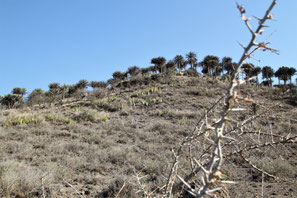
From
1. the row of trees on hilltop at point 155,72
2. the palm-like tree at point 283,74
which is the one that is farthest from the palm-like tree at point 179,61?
the palm-like tree at point 283,74

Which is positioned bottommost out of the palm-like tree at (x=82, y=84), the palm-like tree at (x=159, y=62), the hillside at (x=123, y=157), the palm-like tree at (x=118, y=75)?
the hillside at (x=123, y=157)

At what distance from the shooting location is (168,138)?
8.61 metres

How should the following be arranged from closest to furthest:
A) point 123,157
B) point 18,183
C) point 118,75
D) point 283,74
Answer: point 18,183, point 123,157, point 283,74, point 118,75

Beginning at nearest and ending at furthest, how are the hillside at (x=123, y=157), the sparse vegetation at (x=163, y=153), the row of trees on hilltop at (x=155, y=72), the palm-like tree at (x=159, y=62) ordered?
the sparse vegetation at (x=163, y=153) < the hillside at (x=123, y=157) < the row of trees on hilltop at (x=155, y=72) < the palm-like tree at (x=159, y=62)

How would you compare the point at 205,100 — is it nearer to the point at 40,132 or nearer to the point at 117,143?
the point at 117,143

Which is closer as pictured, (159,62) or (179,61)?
(159,62)

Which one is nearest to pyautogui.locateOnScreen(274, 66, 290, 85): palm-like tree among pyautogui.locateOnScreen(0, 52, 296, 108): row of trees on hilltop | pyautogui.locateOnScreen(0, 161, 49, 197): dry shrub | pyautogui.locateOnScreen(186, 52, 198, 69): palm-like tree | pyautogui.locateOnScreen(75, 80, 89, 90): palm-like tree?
pyautogui.locateOnScreen(0, 52, 296, 108): row of trees on hilltop

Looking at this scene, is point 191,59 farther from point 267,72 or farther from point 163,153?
point 163,153

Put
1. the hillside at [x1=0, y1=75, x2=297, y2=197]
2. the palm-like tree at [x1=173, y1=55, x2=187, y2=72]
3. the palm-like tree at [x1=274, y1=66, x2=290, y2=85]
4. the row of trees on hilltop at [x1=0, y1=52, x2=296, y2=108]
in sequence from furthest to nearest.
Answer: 1. the palm-like tree at [x1=173, y1=55, x2=187, y2=72]
2. the palm-like tree at [x1=274, y1=66, x2=290, y2=85]
3. the row of trees on hilltop at [x1=0, y1=52, x2=296, y2=108]
4. the hillside at [x1=0, y1=75, x2=297, y2=197]

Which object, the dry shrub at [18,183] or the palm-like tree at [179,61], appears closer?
the dry shrub at [18,183]

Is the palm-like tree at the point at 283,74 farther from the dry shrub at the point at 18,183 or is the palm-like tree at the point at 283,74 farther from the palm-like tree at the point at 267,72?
the dry shrub at the point at 18,183

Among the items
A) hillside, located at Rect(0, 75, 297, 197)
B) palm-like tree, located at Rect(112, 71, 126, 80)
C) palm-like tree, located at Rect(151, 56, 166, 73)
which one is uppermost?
palm-like tree, located at Rect(151, 56, 166, 73)

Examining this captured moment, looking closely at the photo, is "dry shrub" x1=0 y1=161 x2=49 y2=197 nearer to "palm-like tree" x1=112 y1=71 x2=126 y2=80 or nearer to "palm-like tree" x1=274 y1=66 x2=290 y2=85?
"palm-like tree" x1=112 y1=71 x2=126 y2=80

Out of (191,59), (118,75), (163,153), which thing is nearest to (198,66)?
(191,59)
